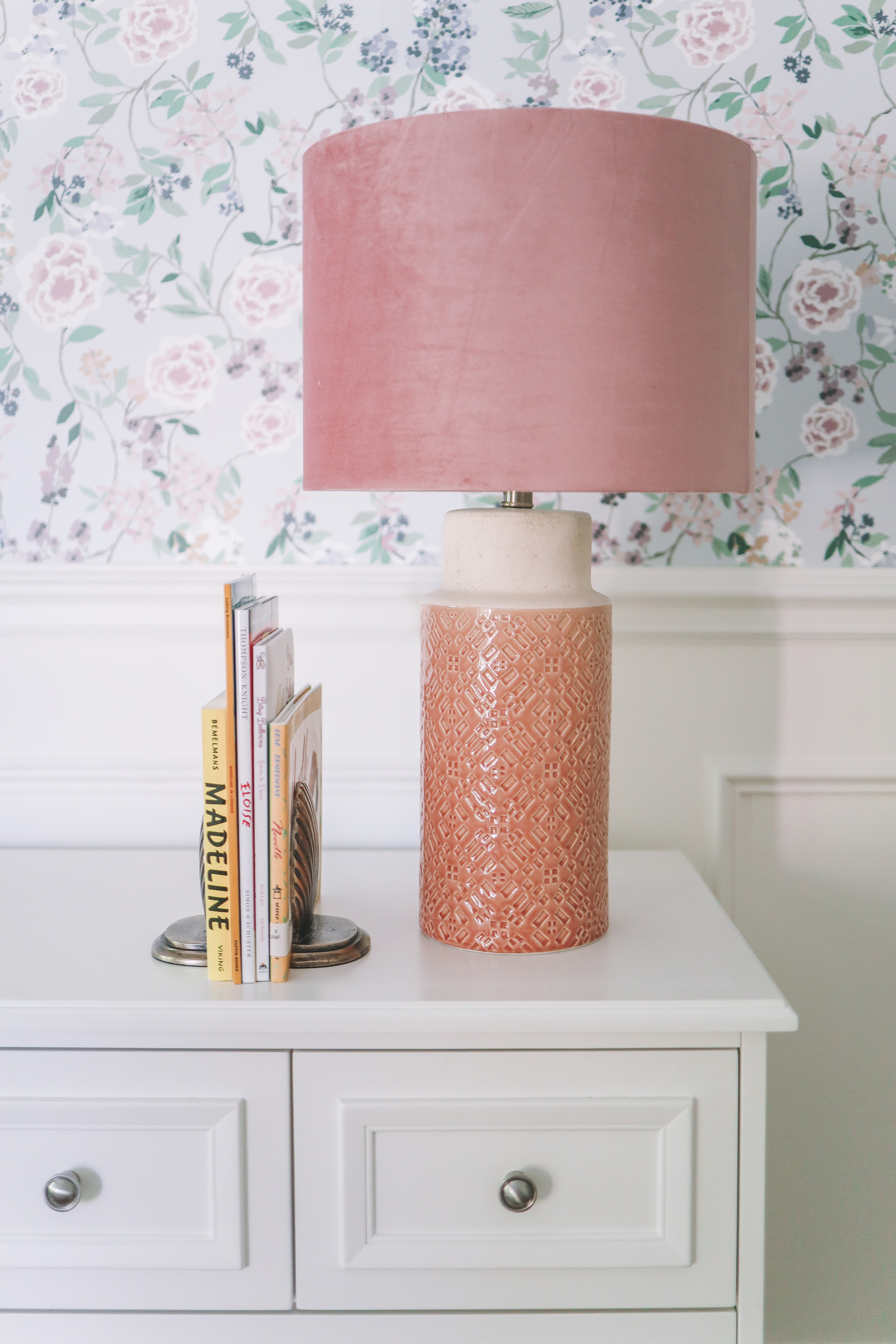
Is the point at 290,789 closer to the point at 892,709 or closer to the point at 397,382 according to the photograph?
the point at 397,382

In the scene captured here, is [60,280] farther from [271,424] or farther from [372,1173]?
[372,1173]

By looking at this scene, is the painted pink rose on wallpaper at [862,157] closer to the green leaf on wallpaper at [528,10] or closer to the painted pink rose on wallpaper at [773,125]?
the painted pink rose on wallpaper at [773,125]

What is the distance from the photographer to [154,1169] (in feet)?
2.71

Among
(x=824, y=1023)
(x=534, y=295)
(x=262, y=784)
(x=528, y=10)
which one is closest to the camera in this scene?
(x=534, y=295)

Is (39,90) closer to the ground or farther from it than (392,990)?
farther from it

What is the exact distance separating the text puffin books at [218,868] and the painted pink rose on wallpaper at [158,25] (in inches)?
32.0

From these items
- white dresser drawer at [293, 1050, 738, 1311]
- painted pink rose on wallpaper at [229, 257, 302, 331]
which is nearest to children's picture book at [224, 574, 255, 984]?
white dresser drawer at [293, 1050, 738, 1311]

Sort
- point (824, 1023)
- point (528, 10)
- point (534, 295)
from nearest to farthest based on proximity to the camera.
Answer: point (534, 295) → point (528, 10) → point (824, 1023)

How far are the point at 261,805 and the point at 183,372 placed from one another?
604mm

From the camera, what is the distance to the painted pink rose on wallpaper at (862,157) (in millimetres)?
1215

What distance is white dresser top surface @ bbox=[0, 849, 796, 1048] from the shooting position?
808 millimetres

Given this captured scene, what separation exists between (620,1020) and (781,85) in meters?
1.03

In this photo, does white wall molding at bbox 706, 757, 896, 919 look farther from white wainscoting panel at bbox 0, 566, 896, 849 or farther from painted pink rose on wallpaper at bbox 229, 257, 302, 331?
painted pink rose on wallpaper at bbox 229, 257, 302, 331

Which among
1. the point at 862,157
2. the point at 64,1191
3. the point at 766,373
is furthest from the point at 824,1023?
the point at 862,157
